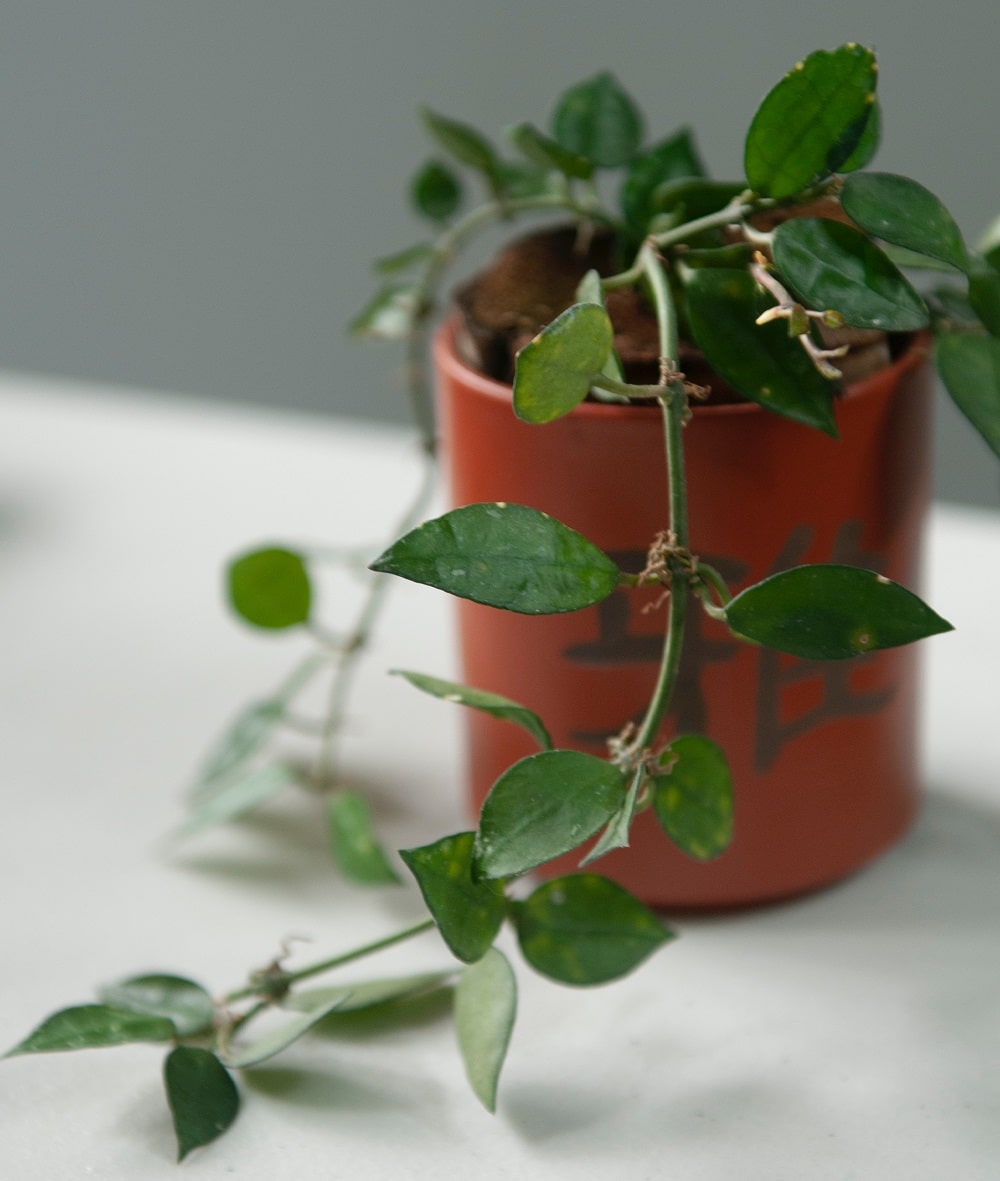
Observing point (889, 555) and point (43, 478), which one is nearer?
point (889, 555)

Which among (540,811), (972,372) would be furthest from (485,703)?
(972,372)

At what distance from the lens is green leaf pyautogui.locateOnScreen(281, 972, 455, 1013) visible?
0.47 m

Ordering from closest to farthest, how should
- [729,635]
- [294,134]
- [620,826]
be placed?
[620,826]
[729,635]
[294,134]

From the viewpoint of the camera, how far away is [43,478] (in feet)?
2.82

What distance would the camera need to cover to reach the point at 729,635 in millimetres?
469

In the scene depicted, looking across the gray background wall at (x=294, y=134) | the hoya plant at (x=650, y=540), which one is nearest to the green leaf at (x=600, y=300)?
the hoya plant at (x=650, y=540)

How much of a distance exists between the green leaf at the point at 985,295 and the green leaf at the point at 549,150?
123 millimetres

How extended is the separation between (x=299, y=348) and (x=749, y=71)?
1.82 ft

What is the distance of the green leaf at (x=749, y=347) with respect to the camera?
1.37ft

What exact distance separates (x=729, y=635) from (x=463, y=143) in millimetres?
184

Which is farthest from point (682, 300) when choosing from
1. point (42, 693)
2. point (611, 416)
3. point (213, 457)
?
point (213, 457)

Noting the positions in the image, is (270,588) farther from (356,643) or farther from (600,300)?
(600,300)

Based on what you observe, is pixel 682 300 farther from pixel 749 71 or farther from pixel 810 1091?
pixel 749 71

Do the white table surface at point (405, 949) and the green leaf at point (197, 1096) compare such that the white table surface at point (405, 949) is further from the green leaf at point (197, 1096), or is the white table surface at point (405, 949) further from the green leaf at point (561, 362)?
the green leaf at point (561, 362)
